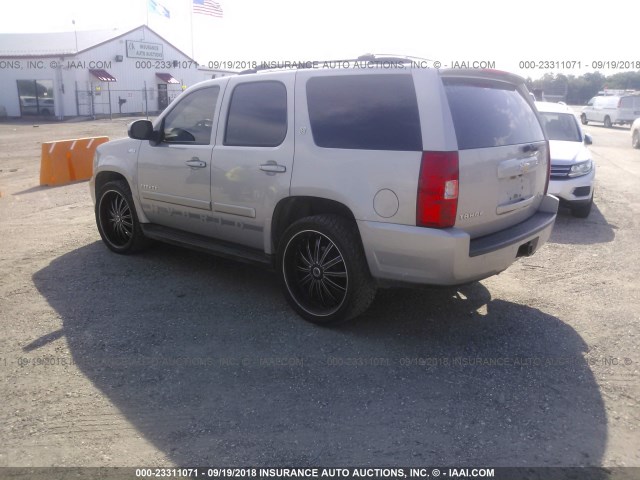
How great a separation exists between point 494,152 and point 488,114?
1.15ft

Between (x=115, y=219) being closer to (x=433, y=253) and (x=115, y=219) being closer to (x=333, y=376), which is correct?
(x=333, y=376)

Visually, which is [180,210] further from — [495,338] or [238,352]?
[495,338]

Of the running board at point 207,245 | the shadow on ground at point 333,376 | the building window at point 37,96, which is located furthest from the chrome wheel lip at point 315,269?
the building window at point 37,96

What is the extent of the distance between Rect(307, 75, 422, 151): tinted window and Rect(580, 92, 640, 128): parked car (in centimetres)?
3344

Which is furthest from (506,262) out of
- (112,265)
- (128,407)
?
(112,265)

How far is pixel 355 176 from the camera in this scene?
418 centimetres

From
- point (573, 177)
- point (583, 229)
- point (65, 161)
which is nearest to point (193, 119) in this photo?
point (583, 229)

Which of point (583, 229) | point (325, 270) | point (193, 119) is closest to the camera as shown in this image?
point (325, 270)

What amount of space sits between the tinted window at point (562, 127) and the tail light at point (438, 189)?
6.78 meters

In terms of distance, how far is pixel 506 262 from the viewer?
4344mm

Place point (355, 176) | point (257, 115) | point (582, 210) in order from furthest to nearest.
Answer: point (582, 210) < point (257, 115) < point (355, 176)

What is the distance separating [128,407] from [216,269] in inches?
107

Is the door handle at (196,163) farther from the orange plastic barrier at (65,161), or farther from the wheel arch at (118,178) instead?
the orange plastic barrier at (65,161)

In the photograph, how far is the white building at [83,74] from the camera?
3806 centimetres
